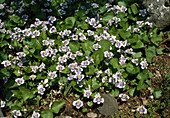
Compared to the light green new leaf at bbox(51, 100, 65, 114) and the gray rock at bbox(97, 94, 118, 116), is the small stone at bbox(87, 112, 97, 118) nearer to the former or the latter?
the gray rock at bbox(97, 94, 118, 116)

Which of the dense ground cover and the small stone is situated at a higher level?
the dense ground cover

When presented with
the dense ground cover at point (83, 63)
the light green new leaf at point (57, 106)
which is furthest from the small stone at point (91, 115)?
the light green new leaf at point (57, 106)

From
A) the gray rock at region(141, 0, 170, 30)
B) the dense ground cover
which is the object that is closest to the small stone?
the dense ground cover

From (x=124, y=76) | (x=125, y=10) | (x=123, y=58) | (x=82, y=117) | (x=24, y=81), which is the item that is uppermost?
(x=125, y=10)

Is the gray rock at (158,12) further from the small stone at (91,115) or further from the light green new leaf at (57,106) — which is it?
the light green new leaf at (57,106)

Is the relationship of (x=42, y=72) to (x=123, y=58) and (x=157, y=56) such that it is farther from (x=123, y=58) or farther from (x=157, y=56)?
(x=157, y=56)

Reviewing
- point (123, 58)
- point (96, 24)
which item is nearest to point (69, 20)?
point (96, 24)
